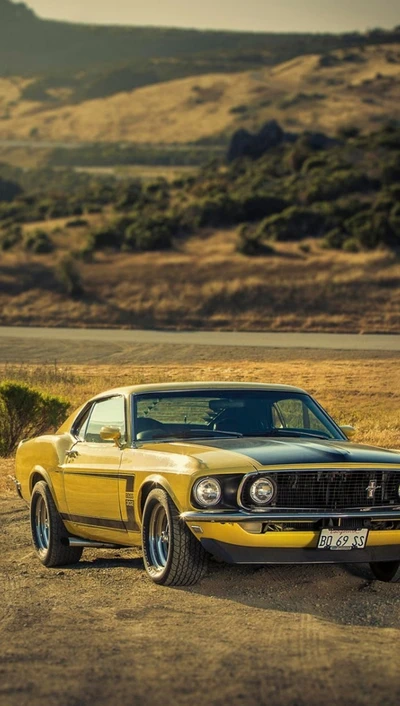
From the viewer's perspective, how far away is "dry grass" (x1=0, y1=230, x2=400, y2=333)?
45781 mm

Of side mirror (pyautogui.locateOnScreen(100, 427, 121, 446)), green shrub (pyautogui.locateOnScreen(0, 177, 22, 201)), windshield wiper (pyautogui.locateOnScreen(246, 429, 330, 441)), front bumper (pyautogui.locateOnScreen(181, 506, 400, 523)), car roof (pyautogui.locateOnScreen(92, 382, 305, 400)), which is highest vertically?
car roof (pyautogui.locateOnScreen(92, 382, 305, 400))

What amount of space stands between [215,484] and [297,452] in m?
0.64

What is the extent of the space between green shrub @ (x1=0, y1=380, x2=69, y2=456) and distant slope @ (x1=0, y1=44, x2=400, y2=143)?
100342 millimetres

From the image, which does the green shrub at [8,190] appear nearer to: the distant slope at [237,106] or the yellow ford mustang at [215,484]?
the distant slope at [237,106]

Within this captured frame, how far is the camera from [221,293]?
159 feet

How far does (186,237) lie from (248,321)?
17128 mm

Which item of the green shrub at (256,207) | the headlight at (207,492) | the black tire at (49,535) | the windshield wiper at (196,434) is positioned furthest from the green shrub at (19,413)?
the green shrub at (256,207)

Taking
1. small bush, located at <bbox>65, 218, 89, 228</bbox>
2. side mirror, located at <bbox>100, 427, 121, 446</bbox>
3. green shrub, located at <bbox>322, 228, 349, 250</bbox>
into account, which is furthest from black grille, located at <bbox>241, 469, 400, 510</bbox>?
small bush, located at <bbox>65, 218, 89, 228</bbox>

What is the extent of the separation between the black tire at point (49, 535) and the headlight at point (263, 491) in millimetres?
2293

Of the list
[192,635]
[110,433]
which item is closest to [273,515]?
[192,635]

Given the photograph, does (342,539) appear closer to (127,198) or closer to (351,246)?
(351,246)

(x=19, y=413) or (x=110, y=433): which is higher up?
(x=110, y=433)

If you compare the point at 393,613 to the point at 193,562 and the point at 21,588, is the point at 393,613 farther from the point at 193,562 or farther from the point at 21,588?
the point at 21,588

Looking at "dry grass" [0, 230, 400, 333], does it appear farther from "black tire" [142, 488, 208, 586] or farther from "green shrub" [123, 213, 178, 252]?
"black tire" [142, 488, 208, 586]
